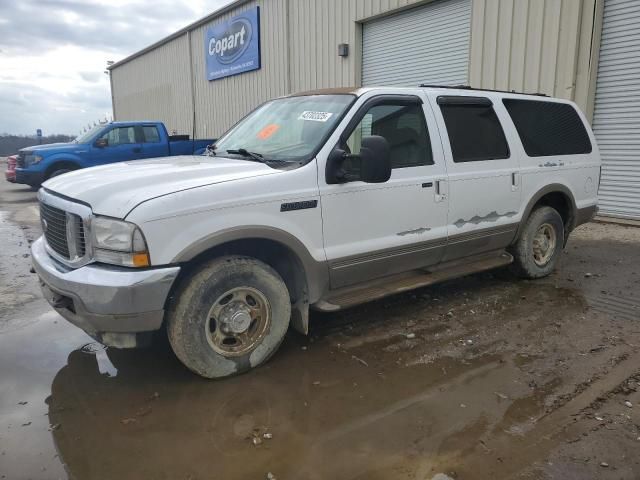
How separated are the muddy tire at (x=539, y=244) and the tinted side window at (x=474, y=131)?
36.5 inches

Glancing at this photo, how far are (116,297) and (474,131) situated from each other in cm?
346

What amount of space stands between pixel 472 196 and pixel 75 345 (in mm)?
3655

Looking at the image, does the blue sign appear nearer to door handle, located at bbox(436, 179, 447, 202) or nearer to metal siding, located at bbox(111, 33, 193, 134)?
metal siding, located at bbox(111, 33, 193, 134)

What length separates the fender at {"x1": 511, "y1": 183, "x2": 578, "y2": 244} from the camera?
17.3 feet

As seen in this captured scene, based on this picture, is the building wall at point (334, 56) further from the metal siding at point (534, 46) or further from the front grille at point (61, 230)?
the front grille at point (61, 230)

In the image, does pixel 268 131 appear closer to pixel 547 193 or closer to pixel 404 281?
pixel 404 281

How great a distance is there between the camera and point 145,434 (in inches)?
114

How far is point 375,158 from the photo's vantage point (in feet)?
11.4

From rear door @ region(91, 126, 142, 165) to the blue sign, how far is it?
5.22 metres

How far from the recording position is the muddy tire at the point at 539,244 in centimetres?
544

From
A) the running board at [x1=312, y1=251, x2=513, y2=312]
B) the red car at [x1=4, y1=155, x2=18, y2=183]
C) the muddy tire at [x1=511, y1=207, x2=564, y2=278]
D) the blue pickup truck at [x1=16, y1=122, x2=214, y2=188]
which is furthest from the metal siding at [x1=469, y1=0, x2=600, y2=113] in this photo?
the red car at [x1=4, y1=155, x2=18, y2=183]

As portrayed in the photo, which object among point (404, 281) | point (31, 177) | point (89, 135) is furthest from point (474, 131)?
point (31, 177)

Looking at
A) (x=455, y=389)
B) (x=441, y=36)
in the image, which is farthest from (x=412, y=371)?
(x=441, y=36)

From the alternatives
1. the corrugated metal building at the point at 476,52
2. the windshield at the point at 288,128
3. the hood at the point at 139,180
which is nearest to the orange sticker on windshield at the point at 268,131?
the windshield at the point at 288,128
